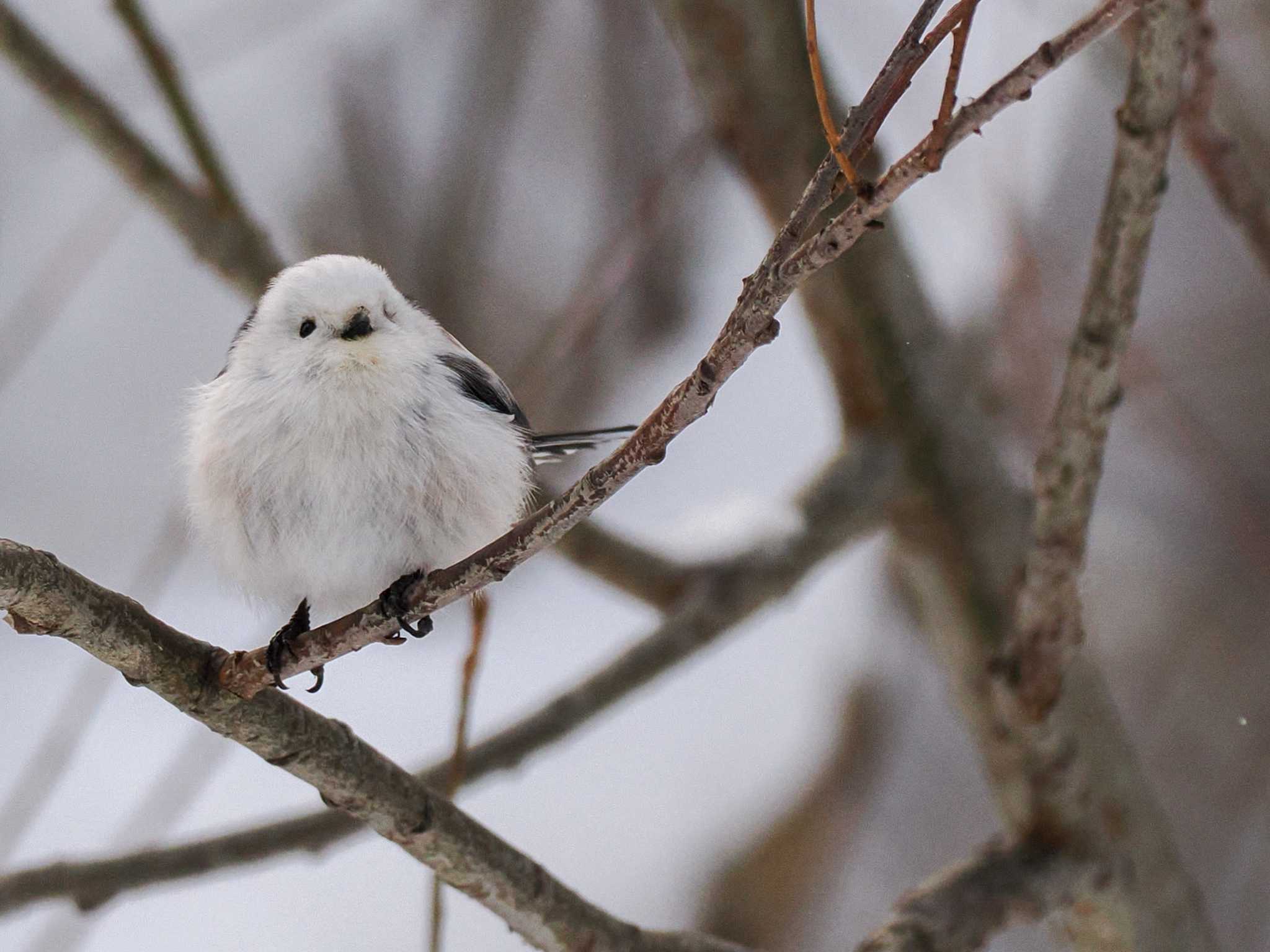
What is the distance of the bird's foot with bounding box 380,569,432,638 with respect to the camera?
995 mm

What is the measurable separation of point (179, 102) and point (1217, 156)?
129 centimetres

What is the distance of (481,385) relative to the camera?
1.32 meters

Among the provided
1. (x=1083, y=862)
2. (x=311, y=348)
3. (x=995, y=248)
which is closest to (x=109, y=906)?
(x=311, y=348)

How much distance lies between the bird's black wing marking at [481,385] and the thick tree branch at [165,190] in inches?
21.2

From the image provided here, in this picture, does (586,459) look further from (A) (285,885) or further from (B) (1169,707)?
(B) (1169,707)

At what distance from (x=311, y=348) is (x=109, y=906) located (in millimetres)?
703

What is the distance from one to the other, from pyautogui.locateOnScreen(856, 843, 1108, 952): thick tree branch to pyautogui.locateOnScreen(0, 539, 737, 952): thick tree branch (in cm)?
34

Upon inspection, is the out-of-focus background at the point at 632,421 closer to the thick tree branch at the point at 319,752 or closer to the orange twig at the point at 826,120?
the thick tree branch at the point at 319,752

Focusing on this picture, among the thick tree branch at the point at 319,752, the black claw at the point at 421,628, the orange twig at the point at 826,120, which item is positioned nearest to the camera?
the orange twig at the point at 826,120

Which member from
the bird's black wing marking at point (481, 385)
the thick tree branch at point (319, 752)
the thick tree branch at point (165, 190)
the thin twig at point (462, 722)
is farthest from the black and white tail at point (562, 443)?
the thick tree branch at point (165, 190)

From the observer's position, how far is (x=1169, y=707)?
2.80 meters

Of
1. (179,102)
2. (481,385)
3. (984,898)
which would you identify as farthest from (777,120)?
(984,898)

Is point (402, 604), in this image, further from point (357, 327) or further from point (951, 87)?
point (951, 87)

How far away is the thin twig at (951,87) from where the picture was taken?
663mm
